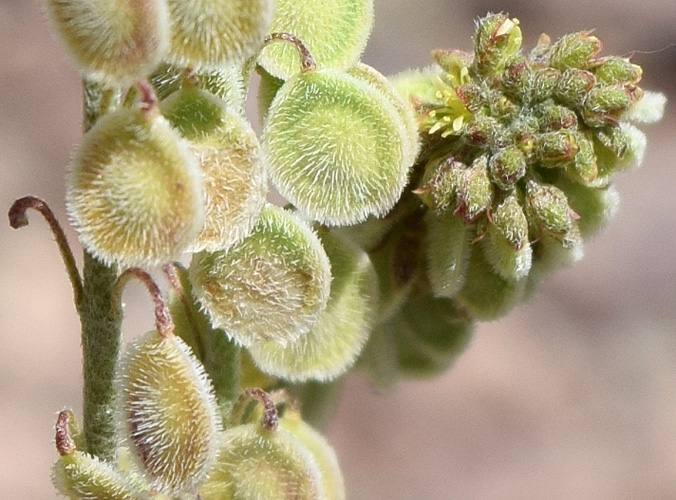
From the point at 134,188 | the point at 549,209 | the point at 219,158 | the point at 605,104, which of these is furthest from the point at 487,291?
the point at 134,188

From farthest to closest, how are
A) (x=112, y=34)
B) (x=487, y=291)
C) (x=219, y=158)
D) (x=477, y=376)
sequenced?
1. (x=477, y=376)
2. (x=487, y=291)
3. (x=219, y=158)
4. (x=112, y=34)

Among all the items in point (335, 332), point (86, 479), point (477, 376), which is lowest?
point (86, 479)

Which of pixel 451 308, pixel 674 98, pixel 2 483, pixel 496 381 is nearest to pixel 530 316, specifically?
pixel 496 381

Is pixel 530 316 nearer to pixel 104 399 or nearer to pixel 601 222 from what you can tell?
pixel 601 222

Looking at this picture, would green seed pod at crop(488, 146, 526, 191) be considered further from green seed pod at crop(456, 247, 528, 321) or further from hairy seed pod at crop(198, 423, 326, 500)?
hairy seed pod at crop(198, 423, 326, 500)

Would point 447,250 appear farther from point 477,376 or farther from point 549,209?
→ point 477,376
